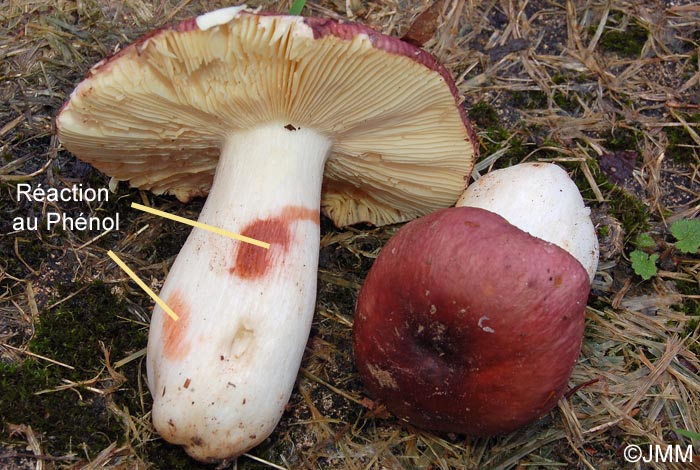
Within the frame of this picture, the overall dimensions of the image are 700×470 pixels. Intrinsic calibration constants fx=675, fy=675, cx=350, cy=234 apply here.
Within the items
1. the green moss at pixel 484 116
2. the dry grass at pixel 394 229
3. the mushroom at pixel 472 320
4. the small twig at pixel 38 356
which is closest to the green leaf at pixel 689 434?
the dry grass at pixel 394 229

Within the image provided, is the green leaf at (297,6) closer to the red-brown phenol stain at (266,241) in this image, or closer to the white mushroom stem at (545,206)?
the red-brown phenol stain at (266,241)

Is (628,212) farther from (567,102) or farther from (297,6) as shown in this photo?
(297,6)

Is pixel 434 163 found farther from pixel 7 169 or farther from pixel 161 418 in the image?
pixel 7 169

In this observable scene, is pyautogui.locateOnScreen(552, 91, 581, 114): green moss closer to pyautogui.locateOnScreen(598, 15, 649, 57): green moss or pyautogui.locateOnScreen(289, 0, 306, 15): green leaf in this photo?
pyautogui.locateOnScreen(598, 15, 649, 57): green moss

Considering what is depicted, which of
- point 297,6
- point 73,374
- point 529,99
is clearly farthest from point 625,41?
point 73,374

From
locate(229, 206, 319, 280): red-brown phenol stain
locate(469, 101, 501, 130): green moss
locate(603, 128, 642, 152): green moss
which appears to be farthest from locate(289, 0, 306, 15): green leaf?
locate(603, 128, 642, 152): green moss

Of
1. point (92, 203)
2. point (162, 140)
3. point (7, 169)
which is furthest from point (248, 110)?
point (7, 169)
